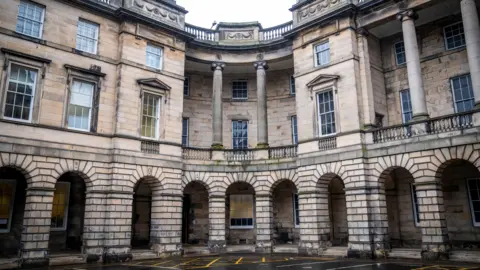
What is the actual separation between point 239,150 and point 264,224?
176 inches

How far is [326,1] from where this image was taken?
2050 cm

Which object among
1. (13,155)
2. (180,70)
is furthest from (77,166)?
(180,70)

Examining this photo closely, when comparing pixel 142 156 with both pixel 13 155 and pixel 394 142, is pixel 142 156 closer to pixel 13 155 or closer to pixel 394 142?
pixel 13 155

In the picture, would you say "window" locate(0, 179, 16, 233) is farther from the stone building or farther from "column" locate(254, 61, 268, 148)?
"column" locate(254, 61, 268, 148)

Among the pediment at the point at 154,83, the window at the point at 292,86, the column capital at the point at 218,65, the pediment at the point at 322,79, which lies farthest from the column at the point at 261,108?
the pediment at the point at 154,83

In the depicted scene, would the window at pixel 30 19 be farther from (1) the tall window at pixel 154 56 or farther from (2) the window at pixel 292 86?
(2) the window at pixel 292 86

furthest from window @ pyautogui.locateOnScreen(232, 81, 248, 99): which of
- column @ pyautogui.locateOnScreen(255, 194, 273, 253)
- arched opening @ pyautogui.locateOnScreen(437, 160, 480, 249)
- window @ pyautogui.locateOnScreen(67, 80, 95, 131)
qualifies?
arched opening @ pyautogui.locateOnScreen(437, 160, 480, 249)

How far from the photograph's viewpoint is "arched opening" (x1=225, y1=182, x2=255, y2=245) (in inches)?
925

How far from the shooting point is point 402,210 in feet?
63.2

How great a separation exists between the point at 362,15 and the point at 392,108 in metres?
5.10

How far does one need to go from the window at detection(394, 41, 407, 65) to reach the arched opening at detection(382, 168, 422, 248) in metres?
5.80

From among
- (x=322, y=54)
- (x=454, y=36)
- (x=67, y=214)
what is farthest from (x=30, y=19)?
(x=454, y=36)

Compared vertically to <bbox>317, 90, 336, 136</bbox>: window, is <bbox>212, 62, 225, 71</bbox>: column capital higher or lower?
higher

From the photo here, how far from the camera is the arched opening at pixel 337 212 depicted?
20797 mm
